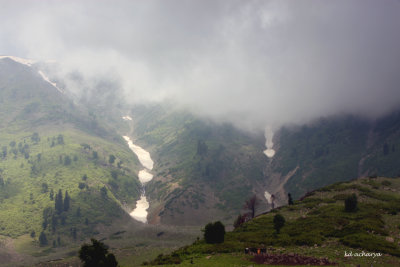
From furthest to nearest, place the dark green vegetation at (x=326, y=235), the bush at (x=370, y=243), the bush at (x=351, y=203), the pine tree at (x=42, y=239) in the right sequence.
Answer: the pine tree at (x=42, y=239), the bush at (x=351, y=203), the dark green vegetation at (x=326, y=235), the bush at (x=370, y=243)

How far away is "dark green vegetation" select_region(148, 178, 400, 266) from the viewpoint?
4741cm

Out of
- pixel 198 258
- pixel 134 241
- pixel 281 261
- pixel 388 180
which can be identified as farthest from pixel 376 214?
pixel 134 241

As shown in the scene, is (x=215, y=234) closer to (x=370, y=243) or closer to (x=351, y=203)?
(x=370, y=243)

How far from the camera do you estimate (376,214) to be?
234 ft

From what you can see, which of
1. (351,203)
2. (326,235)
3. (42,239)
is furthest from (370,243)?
(42,239)

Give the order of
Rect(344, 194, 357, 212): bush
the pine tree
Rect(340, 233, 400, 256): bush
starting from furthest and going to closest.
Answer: the pine tree → Rect(344, 194, 357, 212): bush → Rect(340, 233, 400, 256): bush

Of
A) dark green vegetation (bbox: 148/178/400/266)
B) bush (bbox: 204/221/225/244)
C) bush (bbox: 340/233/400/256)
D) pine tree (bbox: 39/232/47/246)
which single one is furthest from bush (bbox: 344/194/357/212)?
pine tree (bbox: 39/232/47/246)

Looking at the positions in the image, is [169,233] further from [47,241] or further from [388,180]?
[388,180]

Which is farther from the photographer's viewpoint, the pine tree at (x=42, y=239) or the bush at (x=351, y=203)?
the pine tree at (x=42, y=239)

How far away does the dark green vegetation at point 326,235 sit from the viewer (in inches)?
1866

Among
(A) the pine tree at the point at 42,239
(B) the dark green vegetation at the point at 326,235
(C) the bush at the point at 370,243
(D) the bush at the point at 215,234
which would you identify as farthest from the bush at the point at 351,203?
(A) the pine tree at the point at 42,239

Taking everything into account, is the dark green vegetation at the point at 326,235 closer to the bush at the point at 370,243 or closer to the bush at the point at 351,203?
the bush at the point at 370,243

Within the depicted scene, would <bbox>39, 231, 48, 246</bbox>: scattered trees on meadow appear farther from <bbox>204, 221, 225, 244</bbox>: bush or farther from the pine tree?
<bbox>204, 221, 225, 244</bbox>: bush

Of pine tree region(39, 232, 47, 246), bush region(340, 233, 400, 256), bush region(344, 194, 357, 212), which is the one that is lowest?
pine tree region(39, 232, 47, 246)
